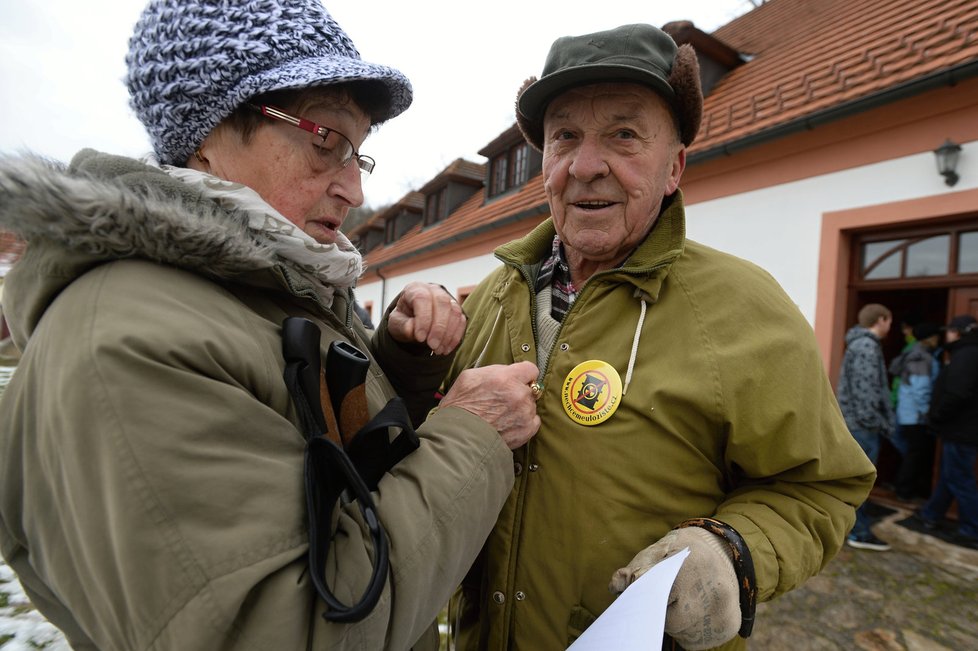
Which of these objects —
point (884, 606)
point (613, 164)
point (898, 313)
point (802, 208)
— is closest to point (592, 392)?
point (613, 164)

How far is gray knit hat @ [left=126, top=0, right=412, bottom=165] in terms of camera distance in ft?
3.42

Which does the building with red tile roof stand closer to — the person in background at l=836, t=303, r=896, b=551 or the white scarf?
the person in background at l=836, t=303, r=896, b=551

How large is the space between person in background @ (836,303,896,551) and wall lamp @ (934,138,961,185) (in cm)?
118

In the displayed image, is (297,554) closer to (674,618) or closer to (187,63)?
(674,618)

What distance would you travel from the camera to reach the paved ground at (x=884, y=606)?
3.14 m

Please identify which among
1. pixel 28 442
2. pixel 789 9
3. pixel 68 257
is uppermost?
pixel 789 9

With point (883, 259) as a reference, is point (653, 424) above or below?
below

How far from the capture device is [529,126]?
1898 mm

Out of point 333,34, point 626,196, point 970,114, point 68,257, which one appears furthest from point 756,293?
point 970,114

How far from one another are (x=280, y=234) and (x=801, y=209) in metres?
5.26

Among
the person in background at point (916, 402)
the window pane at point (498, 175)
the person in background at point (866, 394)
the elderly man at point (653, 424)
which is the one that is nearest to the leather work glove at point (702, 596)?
the elderly man at point (653, 424)

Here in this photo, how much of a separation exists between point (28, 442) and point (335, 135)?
818 mm

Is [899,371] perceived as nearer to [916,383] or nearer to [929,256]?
[916,383]

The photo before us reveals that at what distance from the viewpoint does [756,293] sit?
1414 millimetres
